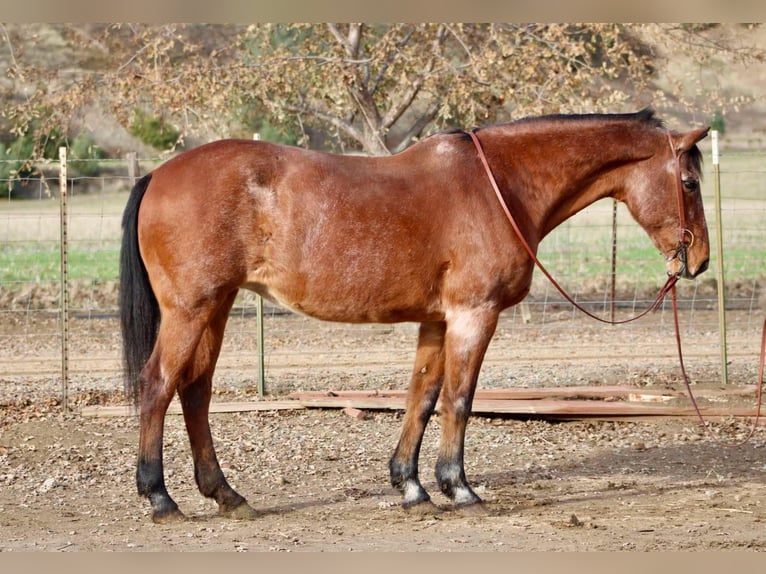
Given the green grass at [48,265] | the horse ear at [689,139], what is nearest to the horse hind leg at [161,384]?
the horse ear at [689,139]

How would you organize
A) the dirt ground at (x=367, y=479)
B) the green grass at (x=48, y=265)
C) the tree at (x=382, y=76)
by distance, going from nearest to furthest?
the dirt ground at (x=367, y=479), the tree at (x=382, y=76), the green grass at (x=48, y=265)

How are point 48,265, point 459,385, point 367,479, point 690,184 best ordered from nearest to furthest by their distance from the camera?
1. point 459,385
2. point 690,184
3. point 367,479
4. point 48,265

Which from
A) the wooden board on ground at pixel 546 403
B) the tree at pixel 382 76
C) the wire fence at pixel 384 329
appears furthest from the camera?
the tree at pixel 382 76

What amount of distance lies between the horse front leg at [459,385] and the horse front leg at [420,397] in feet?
0.58

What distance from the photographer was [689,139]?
5703 millimetres

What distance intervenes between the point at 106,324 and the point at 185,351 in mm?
7902

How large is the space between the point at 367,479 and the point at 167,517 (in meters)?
1.51

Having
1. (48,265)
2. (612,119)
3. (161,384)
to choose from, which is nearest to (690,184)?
(612,119)

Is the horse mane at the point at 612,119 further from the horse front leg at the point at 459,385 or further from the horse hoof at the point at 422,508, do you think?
the horse hoof at the point at 422,508

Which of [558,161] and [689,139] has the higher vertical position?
[689,139]

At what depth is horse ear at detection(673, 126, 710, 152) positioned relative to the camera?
5.68 m

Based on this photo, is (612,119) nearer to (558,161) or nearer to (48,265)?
(558,161)

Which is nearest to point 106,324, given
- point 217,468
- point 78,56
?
point 217,468

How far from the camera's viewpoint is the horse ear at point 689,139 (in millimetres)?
5676
